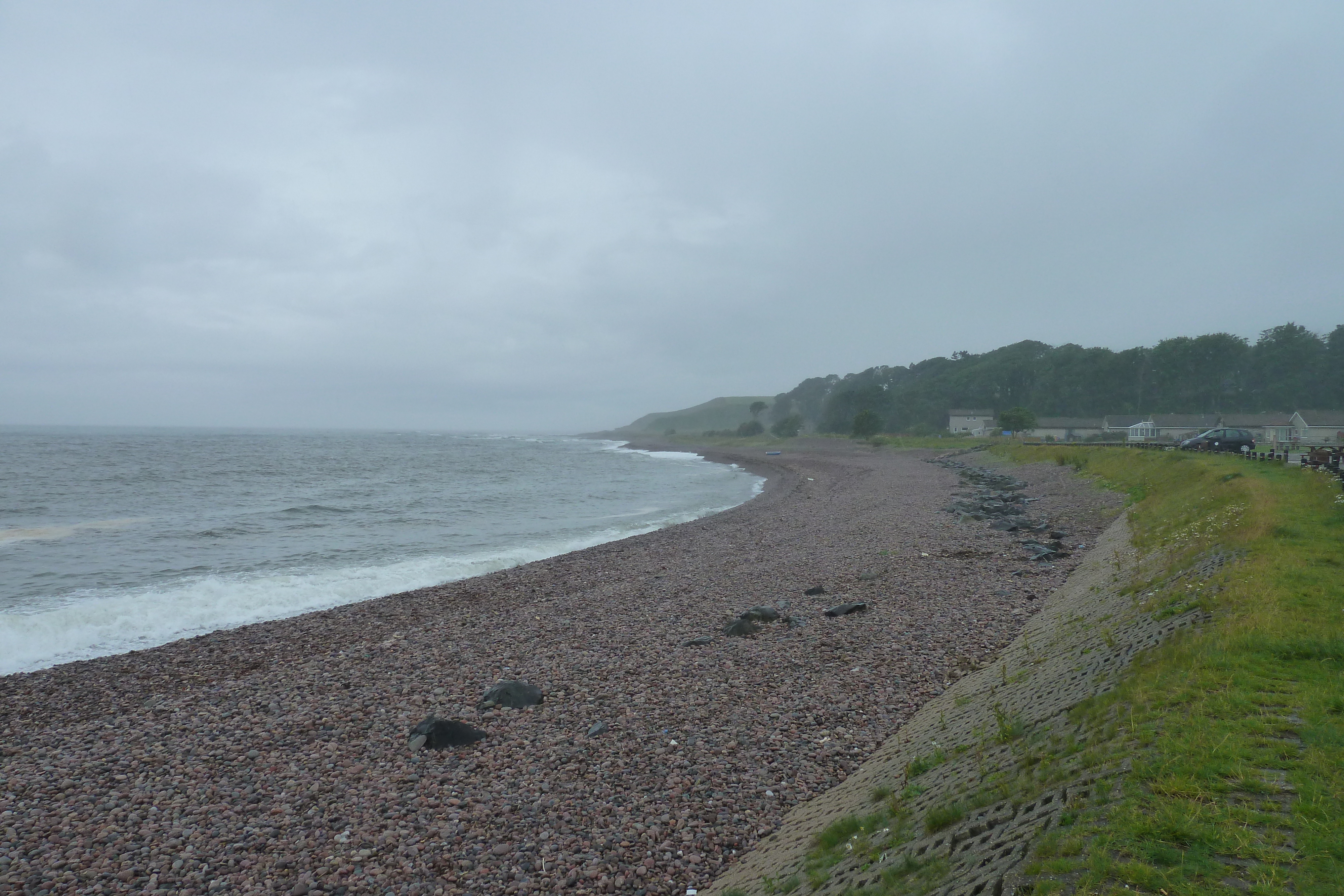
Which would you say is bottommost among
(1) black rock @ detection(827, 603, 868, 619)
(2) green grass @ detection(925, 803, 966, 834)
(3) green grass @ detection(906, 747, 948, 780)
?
(1) black rock @ detection(827, 603, 868, 619)

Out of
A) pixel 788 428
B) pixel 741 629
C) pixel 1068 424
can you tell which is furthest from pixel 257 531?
pixel 788 428

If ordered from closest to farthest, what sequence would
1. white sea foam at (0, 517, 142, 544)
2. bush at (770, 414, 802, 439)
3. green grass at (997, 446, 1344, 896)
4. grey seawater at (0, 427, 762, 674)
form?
green grass at (997, 446, 1344, 896)
grey seawater at (0, 427, 762, 674)
white sea foam at (0, 517, 142, 544)
bush at (770, 414, 802, 439)

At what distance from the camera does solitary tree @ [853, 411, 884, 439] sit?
10431 cm

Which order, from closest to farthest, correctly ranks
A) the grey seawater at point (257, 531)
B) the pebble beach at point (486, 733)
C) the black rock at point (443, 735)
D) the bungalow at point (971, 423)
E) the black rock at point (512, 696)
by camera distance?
the pebble beach at point (486, 733) < the black rock at point (443, 735) < the black rock at point (512, 696) < the grey seawater at point (257, 531) < the bungalow at point (971, 423)

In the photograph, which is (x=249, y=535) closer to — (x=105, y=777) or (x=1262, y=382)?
(x=105, y=777)

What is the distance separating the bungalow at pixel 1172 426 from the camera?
85938 mm

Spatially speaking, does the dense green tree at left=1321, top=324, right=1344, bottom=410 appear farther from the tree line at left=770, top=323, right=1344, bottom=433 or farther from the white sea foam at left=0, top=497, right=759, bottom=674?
the white sea foam at left=0, top=497, right=759, bottom=674

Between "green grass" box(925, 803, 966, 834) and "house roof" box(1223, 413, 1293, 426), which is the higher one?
"house roof" box(1223, 413, 1293, 426)

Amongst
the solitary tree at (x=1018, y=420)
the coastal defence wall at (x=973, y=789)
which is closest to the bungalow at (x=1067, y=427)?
the solitary tree at (x=1018, y=420)

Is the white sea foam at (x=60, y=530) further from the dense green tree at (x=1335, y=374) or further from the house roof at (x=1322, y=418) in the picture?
the dense green tree at (x=1335, y=374)

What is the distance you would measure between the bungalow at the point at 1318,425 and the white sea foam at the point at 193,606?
273 feet

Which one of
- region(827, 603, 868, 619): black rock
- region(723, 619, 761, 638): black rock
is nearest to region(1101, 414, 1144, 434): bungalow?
region(827, 603, 868, 619): black rock

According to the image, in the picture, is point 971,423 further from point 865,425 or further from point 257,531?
point 257,531

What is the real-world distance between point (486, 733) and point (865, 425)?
102 meters
